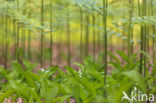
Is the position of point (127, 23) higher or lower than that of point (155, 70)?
higher

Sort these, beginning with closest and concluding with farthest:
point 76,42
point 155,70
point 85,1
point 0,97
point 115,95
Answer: point 115,95, point 0,97, point 85,1, point 155,70, point 76,42

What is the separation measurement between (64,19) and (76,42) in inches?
226

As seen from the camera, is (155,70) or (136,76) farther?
(155,70)

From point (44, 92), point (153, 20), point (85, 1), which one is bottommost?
point (44, 92)

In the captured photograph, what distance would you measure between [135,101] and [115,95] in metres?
0.35

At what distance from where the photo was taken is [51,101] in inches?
67.4

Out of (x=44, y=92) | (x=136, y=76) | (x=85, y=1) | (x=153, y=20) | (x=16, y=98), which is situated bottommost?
(x=16, y=98)

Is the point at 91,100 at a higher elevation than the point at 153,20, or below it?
below

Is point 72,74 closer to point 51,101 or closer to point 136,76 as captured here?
point 51,101

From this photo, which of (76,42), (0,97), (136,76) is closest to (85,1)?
(136,76)

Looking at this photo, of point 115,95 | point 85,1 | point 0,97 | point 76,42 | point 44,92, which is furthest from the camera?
point 76,42

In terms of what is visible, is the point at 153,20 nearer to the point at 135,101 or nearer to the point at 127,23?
the point at 127,23

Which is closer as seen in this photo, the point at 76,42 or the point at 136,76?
the point at 136,76

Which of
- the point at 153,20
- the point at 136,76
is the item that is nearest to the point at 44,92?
the point at 136,76
